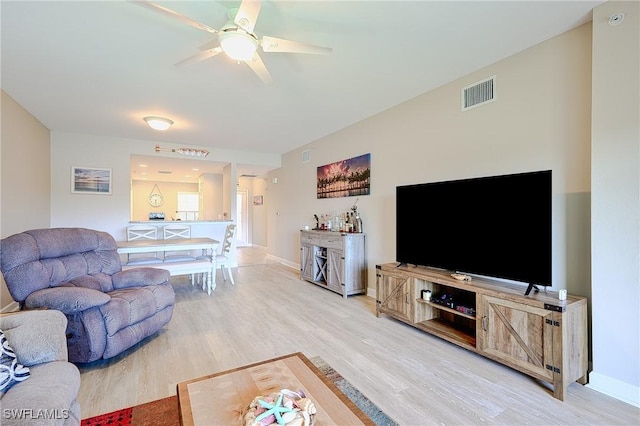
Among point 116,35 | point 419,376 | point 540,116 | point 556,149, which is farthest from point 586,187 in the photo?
point 116,35

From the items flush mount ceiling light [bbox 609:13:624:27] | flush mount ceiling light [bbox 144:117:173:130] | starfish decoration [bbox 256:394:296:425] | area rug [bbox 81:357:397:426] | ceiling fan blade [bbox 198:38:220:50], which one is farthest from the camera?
flush mount ceiling light [bbox 144:117:173:130]

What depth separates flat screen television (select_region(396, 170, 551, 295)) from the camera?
2.17 metres

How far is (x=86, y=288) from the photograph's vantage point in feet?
7.60

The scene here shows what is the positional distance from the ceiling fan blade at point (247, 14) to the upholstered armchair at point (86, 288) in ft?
7.07

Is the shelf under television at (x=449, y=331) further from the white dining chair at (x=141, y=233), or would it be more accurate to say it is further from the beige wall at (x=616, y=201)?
the white dining chair at (x=141, y=233)

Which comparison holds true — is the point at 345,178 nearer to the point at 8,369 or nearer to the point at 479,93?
the point at 479,93

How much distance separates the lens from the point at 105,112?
157 inches

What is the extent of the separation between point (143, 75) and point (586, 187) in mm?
4016

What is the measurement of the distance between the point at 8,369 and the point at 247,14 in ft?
7.04

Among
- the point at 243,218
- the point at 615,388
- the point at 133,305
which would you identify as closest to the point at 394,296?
the point at 615,388

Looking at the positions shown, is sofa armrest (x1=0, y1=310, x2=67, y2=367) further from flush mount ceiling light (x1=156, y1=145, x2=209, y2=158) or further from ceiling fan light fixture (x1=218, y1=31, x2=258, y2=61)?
flush mount ceiling light (x1=156, y1=145, x2=209, y2=158)

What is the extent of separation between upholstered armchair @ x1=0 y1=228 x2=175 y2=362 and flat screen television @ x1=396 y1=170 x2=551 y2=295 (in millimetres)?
2563

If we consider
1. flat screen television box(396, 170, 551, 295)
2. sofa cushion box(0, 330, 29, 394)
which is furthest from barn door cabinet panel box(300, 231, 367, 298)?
sofa cushion box(0, 330, 29, 394)

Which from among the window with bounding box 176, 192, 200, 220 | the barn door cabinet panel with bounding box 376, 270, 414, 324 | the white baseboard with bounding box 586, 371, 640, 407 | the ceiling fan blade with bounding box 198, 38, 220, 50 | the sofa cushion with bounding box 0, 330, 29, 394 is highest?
the ceiling fan blade with bounding box 198, 38, 220, 50
